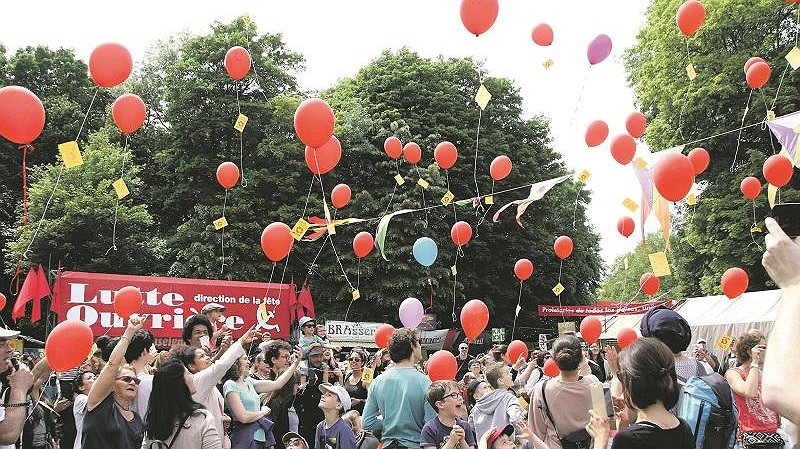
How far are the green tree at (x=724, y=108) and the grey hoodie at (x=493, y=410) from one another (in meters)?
16.7

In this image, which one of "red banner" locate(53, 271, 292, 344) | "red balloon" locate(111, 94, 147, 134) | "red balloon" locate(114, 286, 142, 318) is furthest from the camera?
"red banner" locate(53, 271, 292, 344)

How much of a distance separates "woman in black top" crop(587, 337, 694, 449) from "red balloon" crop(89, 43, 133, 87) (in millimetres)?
6453

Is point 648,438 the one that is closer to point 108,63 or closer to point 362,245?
point 108,63

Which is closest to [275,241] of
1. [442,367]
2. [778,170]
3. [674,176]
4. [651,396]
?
[442,367]

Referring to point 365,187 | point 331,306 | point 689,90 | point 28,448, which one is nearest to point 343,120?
point 365,187

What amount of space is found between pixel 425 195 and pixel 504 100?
6.76 metres

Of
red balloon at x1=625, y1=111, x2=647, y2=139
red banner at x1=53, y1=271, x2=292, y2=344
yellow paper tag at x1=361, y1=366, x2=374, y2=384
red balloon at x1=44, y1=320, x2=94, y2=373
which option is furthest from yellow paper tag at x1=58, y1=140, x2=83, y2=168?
red banner at x1=53, y1=271, x2=292, y2=344

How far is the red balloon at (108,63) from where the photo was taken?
7695 millimetres

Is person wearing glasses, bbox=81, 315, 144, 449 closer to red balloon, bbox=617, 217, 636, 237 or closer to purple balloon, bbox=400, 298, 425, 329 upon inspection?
purple balloon, bbox=400, 298, 425, 329

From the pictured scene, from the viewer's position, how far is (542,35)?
32.9 ft

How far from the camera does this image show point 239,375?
5.77m

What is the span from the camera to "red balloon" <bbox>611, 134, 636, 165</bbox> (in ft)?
34.4

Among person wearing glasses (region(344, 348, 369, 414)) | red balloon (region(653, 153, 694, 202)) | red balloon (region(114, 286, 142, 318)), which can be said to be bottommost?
person wearing glasses (region(344, 348, 369, 414))

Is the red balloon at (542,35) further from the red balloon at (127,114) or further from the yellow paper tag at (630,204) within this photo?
the red balloon at (127,114)
